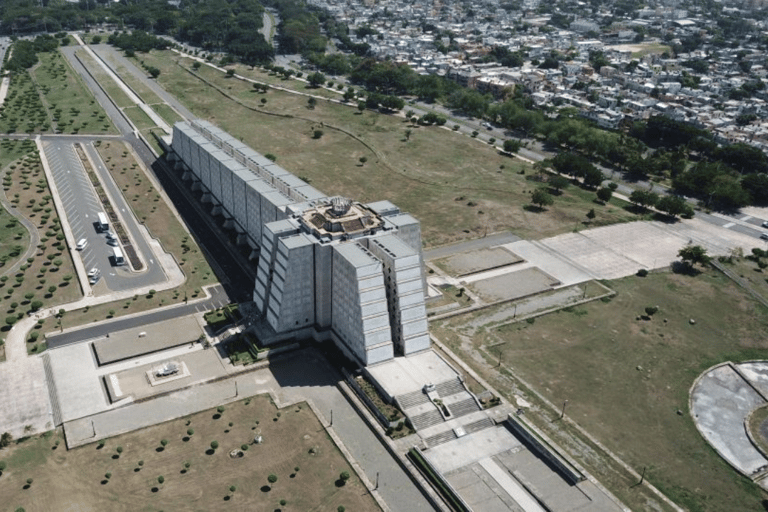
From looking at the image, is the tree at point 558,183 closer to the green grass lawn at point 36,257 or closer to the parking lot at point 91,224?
the parking lot at point 91,224

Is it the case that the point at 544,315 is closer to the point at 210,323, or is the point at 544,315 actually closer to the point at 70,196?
the point at 210,323

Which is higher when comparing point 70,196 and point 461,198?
point 70,196

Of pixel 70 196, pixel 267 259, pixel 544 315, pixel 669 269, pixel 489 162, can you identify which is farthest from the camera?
pixel 489 162

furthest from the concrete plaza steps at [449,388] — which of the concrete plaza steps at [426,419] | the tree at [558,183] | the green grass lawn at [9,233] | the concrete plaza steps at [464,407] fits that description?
the tree at [558,183]

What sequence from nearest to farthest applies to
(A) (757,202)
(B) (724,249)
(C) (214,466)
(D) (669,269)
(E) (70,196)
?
1. (C) (214,466)
2. (D) (669,269)
3. (B) (724,249)
4. (E) (70,196)
5. (A) (757,202)

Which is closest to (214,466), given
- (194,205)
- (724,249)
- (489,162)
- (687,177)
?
(194,205)

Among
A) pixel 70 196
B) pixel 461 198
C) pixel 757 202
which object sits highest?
pixel 70 196

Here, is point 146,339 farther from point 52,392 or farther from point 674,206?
point 674,206
